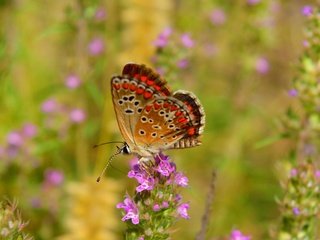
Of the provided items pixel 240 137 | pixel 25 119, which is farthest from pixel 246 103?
pixel 25 119

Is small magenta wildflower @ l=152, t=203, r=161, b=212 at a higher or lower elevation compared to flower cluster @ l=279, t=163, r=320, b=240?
lower

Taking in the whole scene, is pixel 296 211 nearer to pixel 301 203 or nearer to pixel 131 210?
pixel 301 203

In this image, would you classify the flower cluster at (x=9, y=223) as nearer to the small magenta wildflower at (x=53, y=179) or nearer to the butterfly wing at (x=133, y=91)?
the butterfly wing at (x=133, y=91)

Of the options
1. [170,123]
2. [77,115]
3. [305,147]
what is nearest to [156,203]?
[170,123]

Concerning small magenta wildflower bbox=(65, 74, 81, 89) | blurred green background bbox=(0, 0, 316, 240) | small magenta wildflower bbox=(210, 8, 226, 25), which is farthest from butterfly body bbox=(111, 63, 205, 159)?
small magenta wildflower bbox=(210, 8, 226, 25)

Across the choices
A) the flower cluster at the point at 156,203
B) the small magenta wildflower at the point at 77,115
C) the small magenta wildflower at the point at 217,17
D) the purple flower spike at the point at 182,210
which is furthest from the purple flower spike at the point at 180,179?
the small magenta wildflower at the point at 217,17

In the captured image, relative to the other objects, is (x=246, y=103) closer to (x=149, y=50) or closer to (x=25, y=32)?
(x=149, y=50)

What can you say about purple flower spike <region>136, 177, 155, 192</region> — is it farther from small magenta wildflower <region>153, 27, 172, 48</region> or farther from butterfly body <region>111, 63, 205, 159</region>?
small magenta wildflower <region>153, 27, 172, 48</region>
